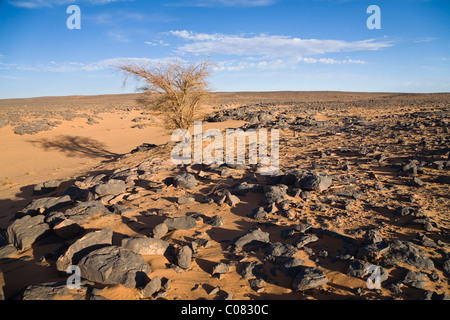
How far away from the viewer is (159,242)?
4188mm

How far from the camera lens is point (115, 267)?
340 cm

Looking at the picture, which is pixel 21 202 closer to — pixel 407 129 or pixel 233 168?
pixel 233 168

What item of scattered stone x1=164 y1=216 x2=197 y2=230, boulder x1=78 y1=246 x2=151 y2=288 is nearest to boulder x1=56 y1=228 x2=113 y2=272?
boulder x1=78 y1=246 x2=151 y2=288

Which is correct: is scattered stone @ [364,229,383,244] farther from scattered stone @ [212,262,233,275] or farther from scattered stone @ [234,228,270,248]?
scattered stone @ [212,262,233,275]

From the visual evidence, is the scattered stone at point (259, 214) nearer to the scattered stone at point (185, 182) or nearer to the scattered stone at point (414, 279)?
the scattered stone at point (185, 182)

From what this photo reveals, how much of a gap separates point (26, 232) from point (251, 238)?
443cm

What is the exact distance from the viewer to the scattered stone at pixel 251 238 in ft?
13.7

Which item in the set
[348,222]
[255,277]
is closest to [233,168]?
[348,222]

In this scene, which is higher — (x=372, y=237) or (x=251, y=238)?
(x=372, y=237)

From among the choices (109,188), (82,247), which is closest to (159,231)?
(82,247)

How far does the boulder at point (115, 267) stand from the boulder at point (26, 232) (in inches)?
78.3

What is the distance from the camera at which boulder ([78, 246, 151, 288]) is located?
329 cm

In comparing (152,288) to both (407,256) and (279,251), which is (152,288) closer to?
(279,251)
